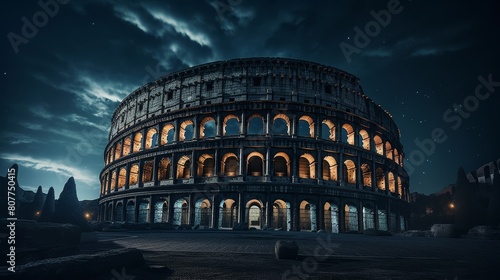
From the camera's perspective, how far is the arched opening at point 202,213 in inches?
906

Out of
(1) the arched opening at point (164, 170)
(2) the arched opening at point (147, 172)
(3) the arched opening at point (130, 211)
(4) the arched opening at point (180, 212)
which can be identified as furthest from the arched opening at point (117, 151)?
(4) the arched opening at point (180, 212)

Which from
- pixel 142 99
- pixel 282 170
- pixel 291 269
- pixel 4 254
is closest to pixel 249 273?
pixel 291 269

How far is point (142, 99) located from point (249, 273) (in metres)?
29.6

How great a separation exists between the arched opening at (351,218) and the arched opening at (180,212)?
1338 centimetres

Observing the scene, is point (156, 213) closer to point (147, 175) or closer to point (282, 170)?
point (147, 175)

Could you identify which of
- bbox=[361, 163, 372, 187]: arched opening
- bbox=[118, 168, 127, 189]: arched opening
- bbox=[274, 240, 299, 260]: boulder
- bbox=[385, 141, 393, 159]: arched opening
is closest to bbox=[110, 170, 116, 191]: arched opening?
bbox=[118, 168, 127, 189]: arched opening

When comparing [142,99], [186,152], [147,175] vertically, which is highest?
[142,99]

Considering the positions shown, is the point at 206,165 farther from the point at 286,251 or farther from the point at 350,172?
the point at 286,251

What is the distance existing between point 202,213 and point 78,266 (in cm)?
2112

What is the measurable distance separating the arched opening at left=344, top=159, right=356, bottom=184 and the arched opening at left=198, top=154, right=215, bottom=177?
1201 cm

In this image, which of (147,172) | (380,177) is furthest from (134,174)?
(380,177)

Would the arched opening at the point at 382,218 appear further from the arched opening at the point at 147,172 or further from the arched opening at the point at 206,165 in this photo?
the arched opening at the point at 147,172

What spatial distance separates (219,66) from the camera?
26328 mm

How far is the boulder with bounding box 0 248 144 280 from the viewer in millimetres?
2539
